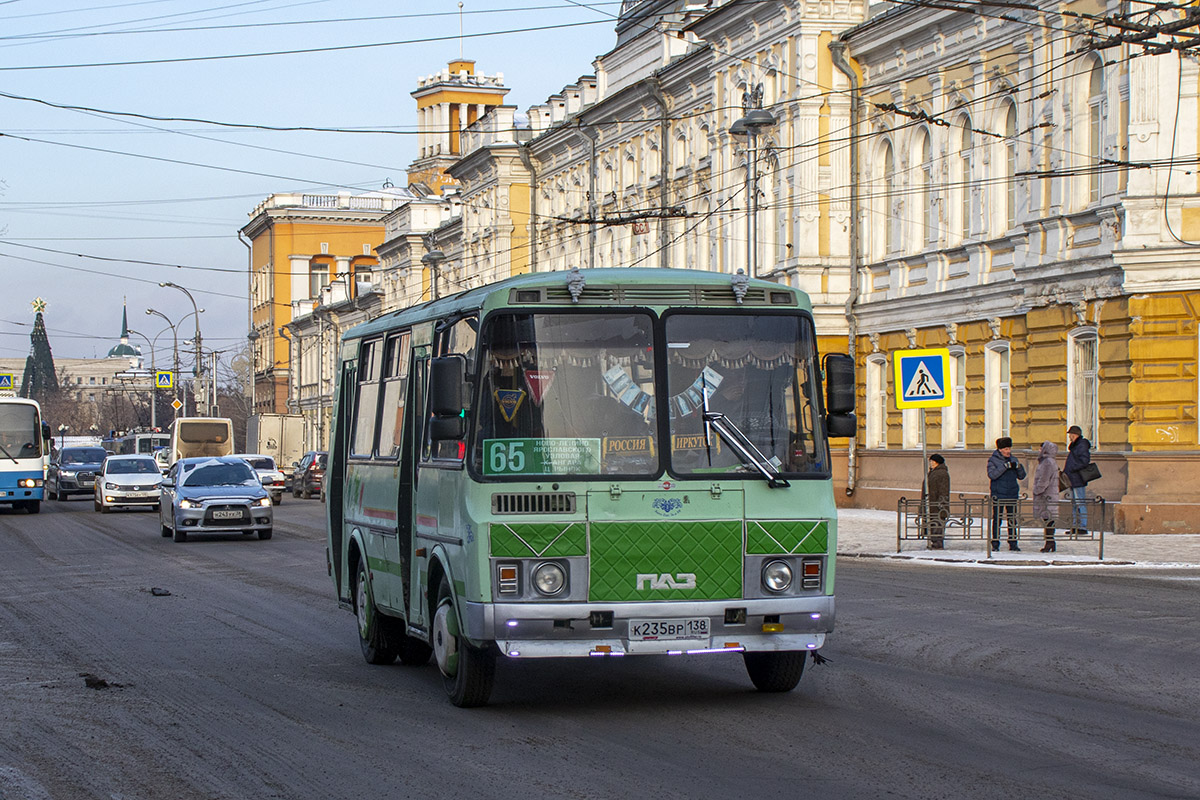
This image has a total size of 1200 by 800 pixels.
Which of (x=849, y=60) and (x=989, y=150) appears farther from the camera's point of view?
(x=849, y=60)

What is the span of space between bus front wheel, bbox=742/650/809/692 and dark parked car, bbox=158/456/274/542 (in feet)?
70.2

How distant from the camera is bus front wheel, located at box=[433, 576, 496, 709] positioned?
1030 cm

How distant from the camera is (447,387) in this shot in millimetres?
9703

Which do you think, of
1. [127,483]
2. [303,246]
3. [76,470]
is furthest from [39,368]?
[127,483]

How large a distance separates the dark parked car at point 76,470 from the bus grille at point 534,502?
50012 mm

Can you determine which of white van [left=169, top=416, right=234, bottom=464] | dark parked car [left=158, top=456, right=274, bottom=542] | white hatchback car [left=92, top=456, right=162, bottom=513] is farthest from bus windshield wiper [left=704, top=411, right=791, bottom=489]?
white van [left=169, top=416, right=234, bottom=464]

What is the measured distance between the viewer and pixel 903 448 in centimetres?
3803

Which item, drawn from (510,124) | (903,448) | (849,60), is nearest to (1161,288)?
(903,448)

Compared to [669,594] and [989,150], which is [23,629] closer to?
Answer: [669,594]

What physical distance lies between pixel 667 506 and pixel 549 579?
2.68 ft

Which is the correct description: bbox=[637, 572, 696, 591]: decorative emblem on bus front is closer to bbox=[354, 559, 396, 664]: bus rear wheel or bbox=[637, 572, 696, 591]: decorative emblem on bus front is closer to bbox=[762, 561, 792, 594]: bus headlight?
bbox=[762, 561, 792, 594]: bus headlight

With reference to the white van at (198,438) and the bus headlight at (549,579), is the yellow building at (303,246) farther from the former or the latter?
the bus headlight at (549,579)

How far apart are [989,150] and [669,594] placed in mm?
25992

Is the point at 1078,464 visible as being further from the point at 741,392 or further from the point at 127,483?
the point at 127,483
